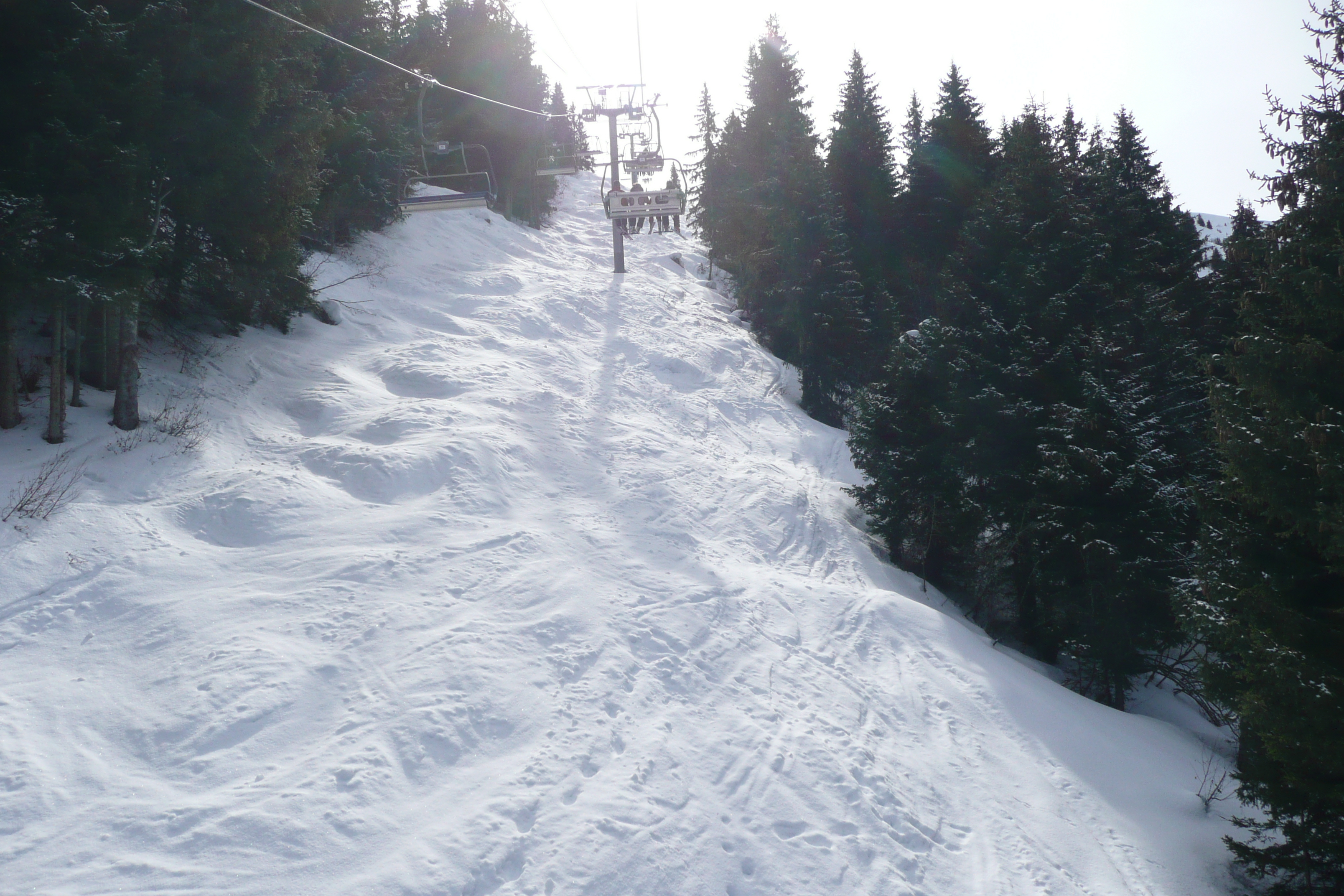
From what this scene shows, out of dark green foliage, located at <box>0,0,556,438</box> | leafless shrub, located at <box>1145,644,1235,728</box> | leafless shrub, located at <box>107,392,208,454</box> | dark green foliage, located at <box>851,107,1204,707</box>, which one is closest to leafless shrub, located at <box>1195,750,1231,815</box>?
leafless shrub, located at <box>1145,644,1235,728</box>

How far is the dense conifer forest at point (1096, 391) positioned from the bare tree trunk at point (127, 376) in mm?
14321

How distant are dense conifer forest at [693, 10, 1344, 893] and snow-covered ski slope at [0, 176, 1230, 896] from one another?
1796mm

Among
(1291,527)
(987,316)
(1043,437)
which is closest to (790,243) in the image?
(987,316)

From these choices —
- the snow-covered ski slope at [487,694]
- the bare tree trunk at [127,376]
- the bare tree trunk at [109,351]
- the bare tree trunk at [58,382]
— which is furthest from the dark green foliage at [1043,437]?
the bare tree trunk at [58,382]

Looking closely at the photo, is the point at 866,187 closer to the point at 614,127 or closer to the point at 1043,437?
the point at 614,127

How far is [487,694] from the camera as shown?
26.1 feet

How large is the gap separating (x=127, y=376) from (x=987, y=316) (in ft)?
53.0

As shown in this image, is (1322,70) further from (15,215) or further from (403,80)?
(403,80)

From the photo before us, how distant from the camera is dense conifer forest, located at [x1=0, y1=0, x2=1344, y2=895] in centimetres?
839

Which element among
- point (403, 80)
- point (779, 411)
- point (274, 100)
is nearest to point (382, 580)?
point (274, 100)

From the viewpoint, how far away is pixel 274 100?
1222cm

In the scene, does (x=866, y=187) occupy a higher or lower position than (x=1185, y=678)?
higher

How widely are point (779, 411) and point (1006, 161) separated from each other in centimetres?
982

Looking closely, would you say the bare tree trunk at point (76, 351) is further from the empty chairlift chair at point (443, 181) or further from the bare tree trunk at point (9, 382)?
the empty chairlift chair at point (443, 181)
